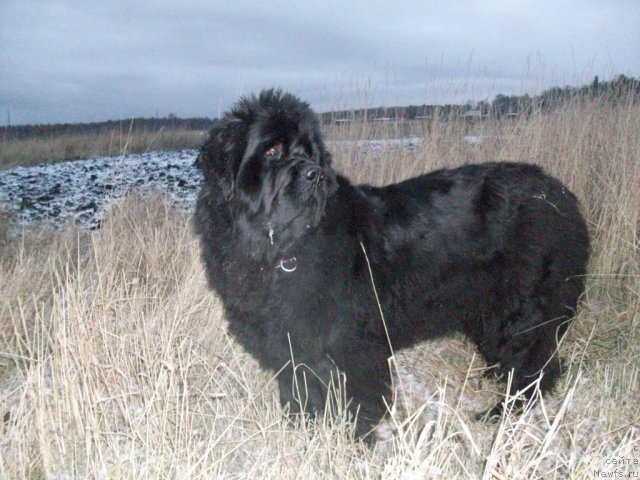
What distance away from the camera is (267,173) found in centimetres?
308

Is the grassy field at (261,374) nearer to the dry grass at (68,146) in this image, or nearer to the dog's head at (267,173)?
the dog's head at (267,173)

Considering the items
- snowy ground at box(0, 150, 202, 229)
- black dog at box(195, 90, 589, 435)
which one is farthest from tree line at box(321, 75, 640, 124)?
black dog at box(195, 90, 589, 435)

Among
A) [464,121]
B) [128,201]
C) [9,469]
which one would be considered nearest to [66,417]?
[9,469]

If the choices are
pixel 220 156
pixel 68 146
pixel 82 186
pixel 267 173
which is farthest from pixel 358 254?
pixel 68 146

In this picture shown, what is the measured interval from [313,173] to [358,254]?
1.73ft

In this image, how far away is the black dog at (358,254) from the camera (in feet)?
10.1

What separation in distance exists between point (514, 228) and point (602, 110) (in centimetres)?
487

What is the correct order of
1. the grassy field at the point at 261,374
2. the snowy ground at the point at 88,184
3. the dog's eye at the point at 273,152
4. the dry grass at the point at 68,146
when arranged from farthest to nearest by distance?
the dry grass at the point at 68,146 < the snowy ground at the point at 88,184 < the dog's eye at the point at 273,152 < the grassy field at the point at 261,374

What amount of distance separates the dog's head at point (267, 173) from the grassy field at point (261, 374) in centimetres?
70

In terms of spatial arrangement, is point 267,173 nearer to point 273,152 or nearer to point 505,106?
point 273,152

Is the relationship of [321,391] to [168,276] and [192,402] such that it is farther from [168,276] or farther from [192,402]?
[168,276]

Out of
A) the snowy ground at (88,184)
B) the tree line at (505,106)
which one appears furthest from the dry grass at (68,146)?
the tree line at (505,106)

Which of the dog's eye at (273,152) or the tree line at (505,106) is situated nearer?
the dog's eye at (273,152)

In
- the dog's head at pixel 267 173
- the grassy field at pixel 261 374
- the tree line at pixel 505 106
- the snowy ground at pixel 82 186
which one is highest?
the tree line at pixel 505 106
